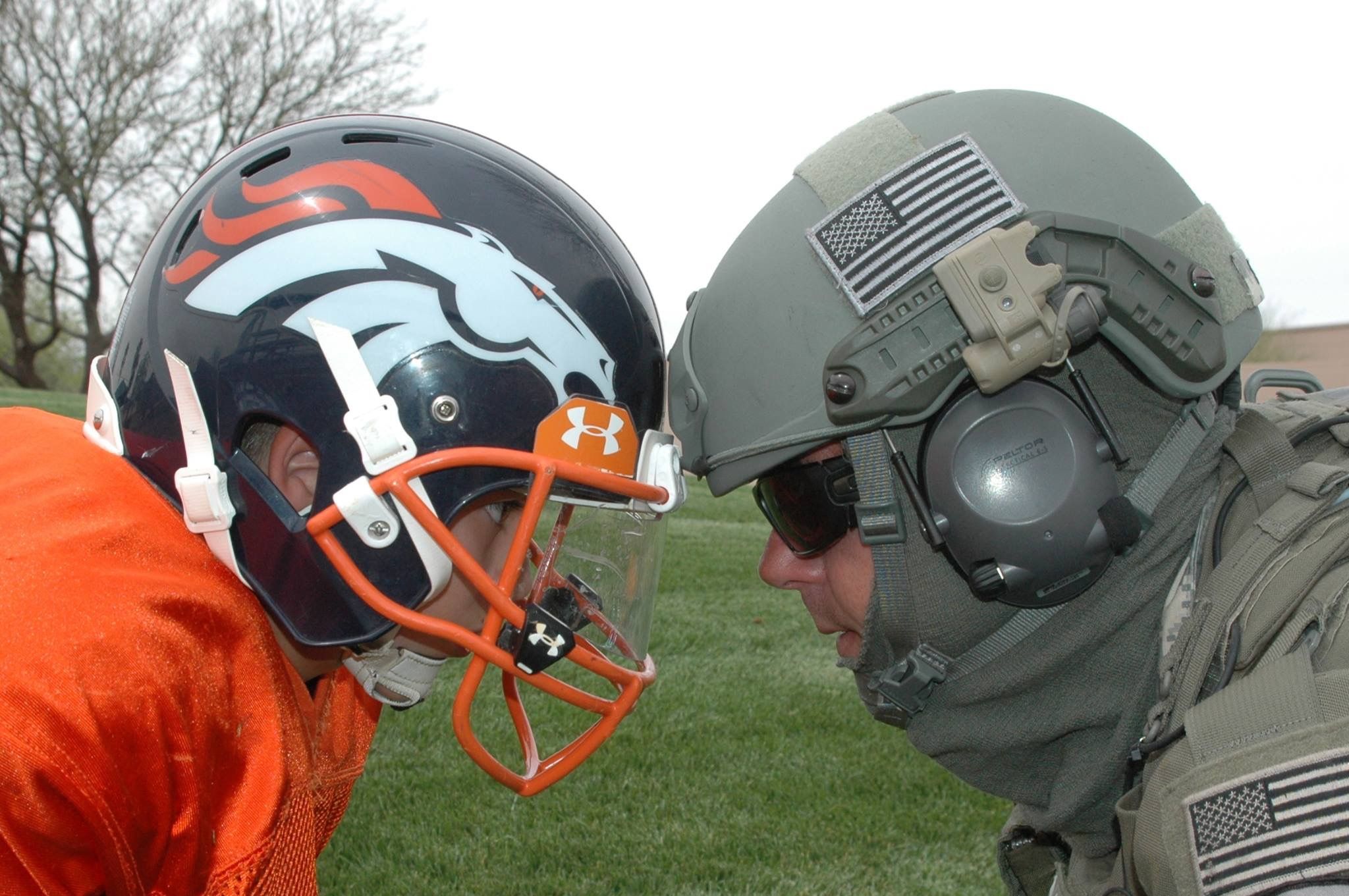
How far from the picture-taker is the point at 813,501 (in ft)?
7.30

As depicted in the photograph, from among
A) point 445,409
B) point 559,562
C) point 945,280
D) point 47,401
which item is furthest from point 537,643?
point 47,401

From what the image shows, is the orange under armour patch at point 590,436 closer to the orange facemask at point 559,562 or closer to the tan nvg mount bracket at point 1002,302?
the orange facemask at point 559,562

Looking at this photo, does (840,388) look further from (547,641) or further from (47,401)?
(47,401)

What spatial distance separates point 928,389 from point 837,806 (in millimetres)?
2752

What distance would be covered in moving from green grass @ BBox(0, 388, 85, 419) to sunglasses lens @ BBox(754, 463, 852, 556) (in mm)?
15847

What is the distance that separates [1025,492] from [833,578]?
0.47m

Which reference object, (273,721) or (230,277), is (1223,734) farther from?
(230,277)

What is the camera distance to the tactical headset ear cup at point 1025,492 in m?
1.96

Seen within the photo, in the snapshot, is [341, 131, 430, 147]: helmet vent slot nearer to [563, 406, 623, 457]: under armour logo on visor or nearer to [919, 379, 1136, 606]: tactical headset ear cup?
[563, 406, 623, 457]: under armour logo on visor

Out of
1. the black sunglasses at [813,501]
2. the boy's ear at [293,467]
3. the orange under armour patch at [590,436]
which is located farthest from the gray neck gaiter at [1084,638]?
the boy's ear at [293,467]

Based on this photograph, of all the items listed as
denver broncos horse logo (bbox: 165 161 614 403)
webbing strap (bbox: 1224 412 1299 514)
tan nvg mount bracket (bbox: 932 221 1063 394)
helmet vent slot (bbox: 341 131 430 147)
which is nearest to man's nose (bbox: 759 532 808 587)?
denver broncos horse logo (bbox: 165 161 614 403)

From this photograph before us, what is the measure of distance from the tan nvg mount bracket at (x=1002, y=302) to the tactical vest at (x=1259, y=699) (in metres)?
0.52

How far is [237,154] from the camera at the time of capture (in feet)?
7.92

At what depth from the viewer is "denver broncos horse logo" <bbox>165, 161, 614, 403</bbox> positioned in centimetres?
212
